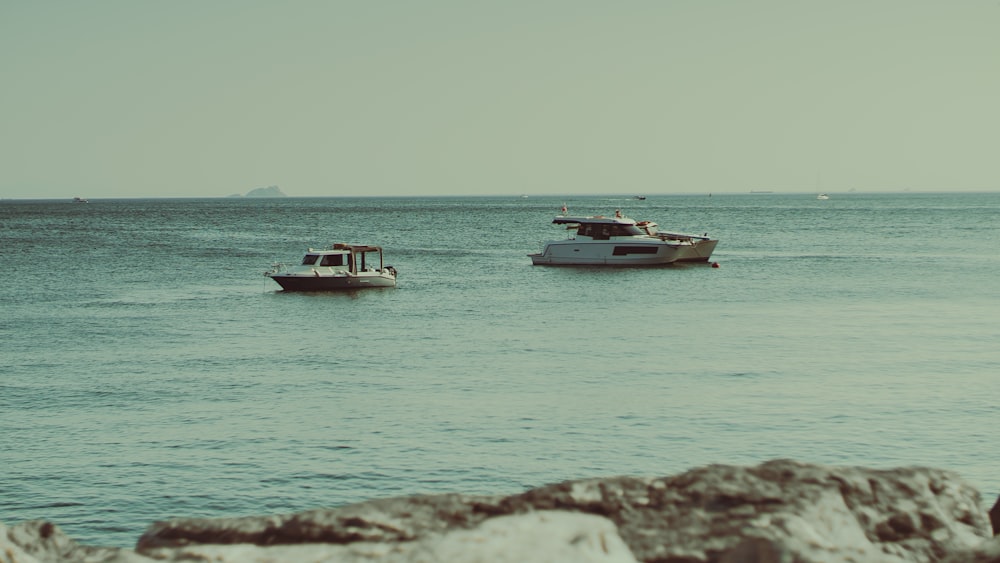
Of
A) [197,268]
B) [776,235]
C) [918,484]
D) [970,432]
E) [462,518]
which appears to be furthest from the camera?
[776,235]

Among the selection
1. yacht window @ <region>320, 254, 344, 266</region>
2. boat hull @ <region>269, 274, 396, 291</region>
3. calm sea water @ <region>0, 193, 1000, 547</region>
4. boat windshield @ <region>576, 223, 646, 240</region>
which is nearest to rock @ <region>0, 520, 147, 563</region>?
calm sea water @ <region>0, 193, 1000, 547</region>

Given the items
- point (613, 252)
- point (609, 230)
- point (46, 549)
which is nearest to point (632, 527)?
point (46, 549)

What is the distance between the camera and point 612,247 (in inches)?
2778

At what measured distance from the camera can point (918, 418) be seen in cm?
→ 2328

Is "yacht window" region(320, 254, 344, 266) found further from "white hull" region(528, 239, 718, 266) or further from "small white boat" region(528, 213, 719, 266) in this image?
"white hull" region(528, 239, 718, 266)

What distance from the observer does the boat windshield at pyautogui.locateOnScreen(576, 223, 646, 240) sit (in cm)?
7131

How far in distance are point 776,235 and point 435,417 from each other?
101395 millimetres

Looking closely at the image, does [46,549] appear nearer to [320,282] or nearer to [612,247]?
[320,282]

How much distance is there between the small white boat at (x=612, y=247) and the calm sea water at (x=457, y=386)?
746 cm

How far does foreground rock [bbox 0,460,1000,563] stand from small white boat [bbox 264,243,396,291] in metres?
53.8

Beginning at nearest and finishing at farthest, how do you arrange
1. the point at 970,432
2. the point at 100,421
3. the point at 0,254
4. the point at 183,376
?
the point at 970,432 → the point at 100,421 → the point at 183,376 → the point at 0,254

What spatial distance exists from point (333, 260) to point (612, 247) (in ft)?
63.0

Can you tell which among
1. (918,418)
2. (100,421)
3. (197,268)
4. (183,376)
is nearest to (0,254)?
(197,268)

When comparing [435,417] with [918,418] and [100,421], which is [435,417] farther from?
[918,418]
